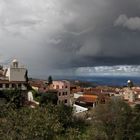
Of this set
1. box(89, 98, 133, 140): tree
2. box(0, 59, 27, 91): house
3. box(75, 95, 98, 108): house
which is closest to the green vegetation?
box(89, 98, 133, 140): tree

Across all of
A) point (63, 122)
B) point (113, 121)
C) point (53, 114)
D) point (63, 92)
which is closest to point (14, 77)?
point (63, 92)

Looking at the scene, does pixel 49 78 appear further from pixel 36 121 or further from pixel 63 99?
pixel 36 121

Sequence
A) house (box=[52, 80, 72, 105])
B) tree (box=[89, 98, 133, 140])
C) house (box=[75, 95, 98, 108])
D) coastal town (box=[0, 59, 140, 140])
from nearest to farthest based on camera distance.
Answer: coastal town (box=[0, 59, 140, 140]), tree (box=[89, 98, 133, 140]), house (box=[52, 80, 72, 105]), house (box=[75, 95, 98, 108])

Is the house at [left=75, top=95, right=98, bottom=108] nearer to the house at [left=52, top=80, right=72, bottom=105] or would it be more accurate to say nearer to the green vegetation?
the house at [left=52, top=80, right=72, bottom=105]

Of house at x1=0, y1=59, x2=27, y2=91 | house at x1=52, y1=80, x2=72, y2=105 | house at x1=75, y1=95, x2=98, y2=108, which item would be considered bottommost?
house at x1=75, y1=95, x2=98, y2=108

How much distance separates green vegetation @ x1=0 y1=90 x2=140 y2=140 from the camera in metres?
26.6

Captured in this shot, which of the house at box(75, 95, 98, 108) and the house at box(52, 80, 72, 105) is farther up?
the house at box(52, 80, 72, 105)

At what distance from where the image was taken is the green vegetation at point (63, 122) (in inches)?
1048

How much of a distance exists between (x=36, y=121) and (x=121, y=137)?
91.0 ft

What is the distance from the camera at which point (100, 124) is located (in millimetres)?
53781

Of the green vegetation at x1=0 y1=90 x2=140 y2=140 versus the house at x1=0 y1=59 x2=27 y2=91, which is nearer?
the green vegetation at x1=0 y1=90 x2=140 y2=140

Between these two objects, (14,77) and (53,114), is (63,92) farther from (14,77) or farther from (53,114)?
(53,114)

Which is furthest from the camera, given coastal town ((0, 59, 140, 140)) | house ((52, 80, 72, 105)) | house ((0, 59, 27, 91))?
house ((52, 80, 72, 105))

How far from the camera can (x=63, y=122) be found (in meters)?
58.3
